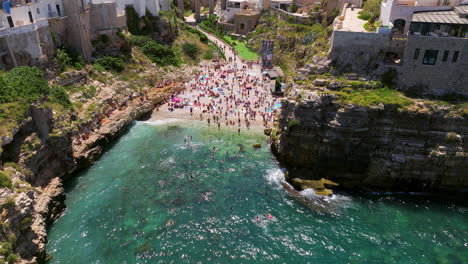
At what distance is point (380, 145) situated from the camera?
36.6 m

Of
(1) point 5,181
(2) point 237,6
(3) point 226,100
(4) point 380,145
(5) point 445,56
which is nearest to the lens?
(1) point 5,181

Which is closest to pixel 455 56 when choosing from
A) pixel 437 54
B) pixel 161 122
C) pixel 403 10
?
pixel 437 54

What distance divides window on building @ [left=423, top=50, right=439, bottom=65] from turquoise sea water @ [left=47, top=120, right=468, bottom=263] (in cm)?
1473

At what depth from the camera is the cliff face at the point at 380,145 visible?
115 feet

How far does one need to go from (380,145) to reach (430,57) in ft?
36.1

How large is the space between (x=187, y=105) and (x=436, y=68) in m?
35.2

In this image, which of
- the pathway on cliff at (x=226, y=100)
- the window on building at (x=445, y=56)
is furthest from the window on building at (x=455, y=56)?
the pathway on cliff at (x=226, y=100)

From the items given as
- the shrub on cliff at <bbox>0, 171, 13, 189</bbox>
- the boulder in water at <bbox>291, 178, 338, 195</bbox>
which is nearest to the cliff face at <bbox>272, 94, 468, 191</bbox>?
the boulder in water at <bbox>291, 178, 338, 195</bbox>

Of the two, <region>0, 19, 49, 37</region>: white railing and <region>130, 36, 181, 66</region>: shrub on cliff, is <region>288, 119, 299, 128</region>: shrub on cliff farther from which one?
<region>130, 36, 181, 66</region>: shrub on cliff

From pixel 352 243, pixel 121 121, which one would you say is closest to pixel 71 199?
pixel 121 121

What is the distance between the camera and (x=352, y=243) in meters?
30.1

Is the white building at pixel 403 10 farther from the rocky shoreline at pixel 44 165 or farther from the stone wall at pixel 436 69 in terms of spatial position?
the rocky shoreline at pixel 44 165

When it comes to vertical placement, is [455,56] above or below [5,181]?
above

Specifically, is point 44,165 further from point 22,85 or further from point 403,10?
point 403,10
